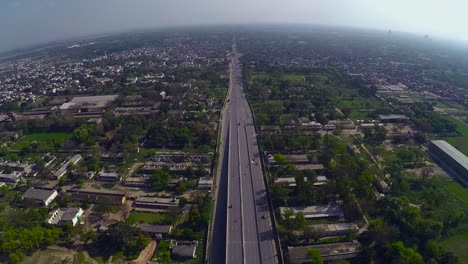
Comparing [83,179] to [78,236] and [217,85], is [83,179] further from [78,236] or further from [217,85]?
[217,85]

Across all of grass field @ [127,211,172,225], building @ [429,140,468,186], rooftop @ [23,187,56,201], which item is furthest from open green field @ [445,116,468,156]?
rooftop @ [23,187,56,201]

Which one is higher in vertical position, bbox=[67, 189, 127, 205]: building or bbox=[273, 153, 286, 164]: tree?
bbox=[273, 153, 286, 164]: tree

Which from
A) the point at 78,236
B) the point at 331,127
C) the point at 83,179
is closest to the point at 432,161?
the point at 331,127

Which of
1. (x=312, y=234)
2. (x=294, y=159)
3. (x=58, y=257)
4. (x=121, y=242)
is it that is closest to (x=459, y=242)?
(x=312, y=234)

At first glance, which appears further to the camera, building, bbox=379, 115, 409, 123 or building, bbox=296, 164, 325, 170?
building, bbox=379, 115, 409, 123

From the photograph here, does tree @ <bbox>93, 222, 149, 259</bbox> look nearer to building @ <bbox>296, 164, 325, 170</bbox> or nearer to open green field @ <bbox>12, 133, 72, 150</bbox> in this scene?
building @ <bbox>296, 164, 325, 170</bbox>

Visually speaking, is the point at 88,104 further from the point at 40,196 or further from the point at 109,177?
the point at 40,196
